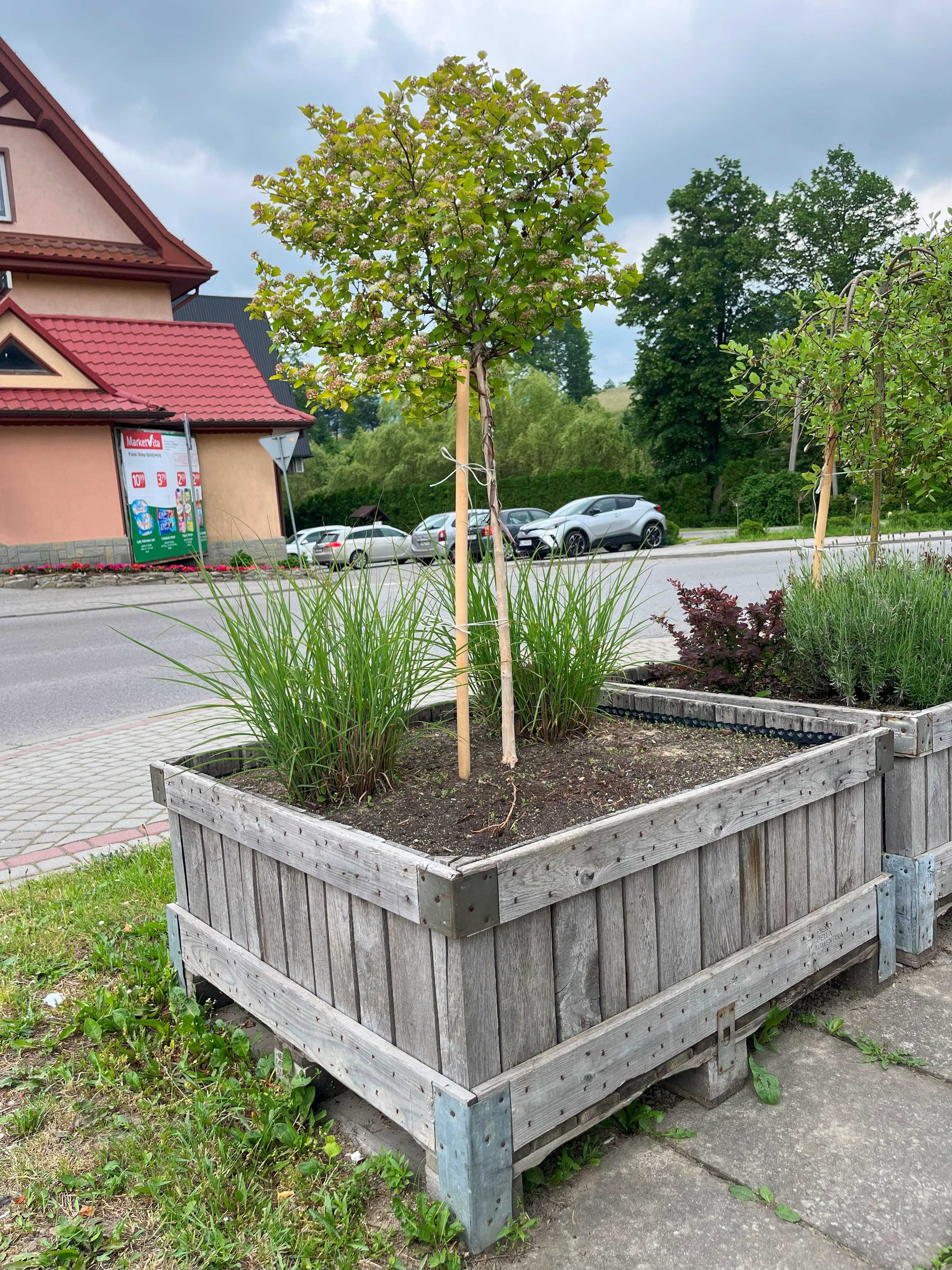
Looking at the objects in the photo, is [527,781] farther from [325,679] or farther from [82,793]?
[82,793]

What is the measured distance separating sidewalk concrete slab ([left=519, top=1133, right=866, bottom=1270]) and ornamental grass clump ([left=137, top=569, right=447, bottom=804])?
3.85ft

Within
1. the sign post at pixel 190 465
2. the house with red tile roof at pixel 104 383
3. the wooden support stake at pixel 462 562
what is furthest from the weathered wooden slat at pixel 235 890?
the sign post at pixel 190 465

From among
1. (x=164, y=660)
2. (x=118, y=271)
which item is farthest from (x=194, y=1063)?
(x=118, y=271)

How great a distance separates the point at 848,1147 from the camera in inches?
86.7

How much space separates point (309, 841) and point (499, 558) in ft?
3.41

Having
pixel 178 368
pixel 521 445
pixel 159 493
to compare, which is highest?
pixel 178 368

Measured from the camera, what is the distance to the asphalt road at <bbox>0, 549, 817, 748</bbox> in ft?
25.8

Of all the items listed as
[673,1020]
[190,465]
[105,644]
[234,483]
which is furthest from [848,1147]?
[234,483]

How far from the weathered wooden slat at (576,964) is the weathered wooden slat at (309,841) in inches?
13.6

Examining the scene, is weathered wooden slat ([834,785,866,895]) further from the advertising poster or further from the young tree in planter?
the advertising poster

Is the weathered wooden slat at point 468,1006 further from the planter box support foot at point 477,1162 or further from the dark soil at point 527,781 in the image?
the dark soil at point 527,781

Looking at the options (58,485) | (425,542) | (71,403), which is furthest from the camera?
(58,485)

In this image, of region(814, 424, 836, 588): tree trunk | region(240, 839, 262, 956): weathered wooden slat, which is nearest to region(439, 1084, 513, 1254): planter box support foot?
region(240, 839, 262, 956): weathered wooden slat

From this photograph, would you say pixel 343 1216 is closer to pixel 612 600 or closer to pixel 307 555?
pixel 307 555
